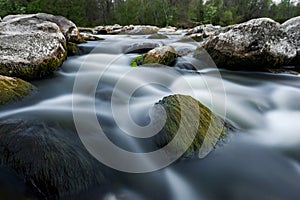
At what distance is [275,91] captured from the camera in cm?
435

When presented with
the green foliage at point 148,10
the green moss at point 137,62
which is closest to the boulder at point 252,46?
the green moss at point 137,62

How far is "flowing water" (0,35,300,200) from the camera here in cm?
206

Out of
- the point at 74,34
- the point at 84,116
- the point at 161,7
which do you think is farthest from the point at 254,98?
the point at 161,7

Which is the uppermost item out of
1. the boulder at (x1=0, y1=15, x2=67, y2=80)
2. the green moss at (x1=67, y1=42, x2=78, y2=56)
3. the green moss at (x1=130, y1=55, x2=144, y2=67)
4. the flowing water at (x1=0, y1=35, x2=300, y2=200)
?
the boulder at (x1=0, y1=15, x2=67, y2=80)

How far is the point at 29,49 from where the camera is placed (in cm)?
386

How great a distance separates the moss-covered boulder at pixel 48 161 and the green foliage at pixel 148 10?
3014 cm

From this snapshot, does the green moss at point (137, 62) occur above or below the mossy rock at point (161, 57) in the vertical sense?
below

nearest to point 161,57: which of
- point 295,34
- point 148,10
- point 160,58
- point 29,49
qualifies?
point 160,58

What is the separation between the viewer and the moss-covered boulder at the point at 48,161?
1.71 m

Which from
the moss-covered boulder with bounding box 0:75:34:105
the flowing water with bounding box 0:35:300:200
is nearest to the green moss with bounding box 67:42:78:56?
the flowing water with bounding box 0:35:300:200

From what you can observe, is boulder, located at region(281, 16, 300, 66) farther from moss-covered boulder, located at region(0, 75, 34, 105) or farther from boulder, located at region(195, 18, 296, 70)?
moss-covered boulder, located at region(0, 75, 34, 105)

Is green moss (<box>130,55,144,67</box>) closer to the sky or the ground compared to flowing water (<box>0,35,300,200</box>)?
closer to the sky

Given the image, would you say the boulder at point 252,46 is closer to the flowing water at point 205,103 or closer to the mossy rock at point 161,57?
the flowing water at point 205,103

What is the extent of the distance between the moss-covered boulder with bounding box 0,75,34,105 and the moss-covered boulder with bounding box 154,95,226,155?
174 cm
